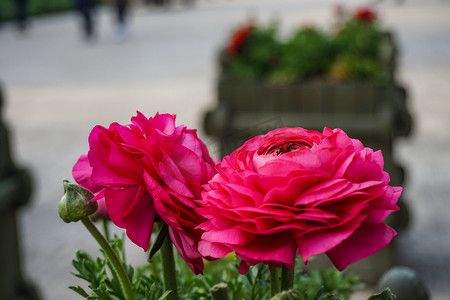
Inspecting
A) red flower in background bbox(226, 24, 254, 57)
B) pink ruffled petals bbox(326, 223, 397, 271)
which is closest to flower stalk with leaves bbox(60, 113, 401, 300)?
pink ruffled petals bbox(326, 223, 397, 271)

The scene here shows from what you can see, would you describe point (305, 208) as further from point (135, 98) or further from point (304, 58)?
point (135, 98)

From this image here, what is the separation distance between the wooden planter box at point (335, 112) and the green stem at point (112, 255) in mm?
2857

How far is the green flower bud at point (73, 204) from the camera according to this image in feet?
2.31

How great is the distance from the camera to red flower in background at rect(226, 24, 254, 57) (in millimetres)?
4574

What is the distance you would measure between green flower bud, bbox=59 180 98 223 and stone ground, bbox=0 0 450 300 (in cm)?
42

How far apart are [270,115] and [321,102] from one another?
1.07 feet

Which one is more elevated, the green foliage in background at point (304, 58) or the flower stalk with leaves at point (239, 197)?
the flower stalk with leaves at point (239, 197)

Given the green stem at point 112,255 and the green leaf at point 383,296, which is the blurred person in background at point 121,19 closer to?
the green stem at point 112,255

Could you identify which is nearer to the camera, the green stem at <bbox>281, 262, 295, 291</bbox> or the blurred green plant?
the green stem at <bbox>281, 262, 295, 291</bbox>

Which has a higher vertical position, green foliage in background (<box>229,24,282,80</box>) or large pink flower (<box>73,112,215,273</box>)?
large pink flower (<box>73,112,215,273</box>)

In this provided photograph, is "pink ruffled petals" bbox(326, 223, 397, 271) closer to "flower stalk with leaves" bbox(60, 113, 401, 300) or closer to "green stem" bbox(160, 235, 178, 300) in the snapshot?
"flower stalk with leaves" bbox(60, 113, 401, 300)

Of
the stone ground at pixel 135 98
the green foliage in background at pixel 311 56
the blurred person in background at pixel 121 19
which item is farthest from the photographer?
the blurred person in background at pixel 121 19

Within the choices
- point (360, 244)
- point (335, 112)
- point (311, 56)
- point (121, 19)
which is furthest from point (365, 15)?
point (121, 19)

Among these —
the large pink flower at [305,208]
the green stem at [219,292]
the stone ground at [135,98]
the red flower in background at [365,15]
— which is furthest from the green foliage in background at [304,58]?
the large pink flower at [305,208]
